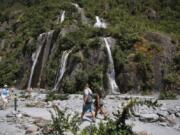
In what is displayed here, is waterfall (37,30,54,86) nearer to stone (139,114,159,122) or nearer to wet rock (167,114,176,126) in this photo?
stone (139,114,159,122)

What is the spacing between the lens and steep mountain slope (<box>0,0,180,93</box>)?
42.6 metres

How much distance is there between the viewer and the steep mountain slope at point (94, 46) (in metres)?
42.6

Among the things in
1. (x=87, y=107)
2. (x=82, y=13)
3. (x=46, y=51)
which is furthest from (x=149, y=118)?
(x=82, y=13)

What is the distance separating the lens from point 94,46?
149 ft

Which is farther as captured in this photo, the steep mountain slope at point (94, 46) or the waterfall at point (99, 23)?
the waterfall at point (99, 23)

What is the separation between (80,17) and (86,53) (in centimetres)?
1516

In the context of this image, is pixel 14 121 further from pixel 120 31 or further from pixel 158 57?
pixel 120 31

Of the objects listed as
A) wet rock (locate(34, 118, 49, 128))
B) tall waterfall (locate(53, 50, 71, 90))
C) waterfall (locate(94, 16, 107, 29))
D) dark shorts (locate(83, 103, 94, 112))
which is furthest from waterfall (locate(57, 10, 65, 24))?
dark shorts (locate(83, 103, 94, 112))

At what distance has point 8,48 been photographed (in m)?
65.1

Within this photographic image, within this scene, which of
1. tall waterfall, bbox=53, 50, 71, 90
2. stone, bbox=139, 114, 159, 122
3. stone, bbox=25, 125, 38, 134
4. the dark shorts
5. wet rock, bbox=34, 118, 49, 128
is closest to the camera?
stone, bbox=25, 125, 38, 134

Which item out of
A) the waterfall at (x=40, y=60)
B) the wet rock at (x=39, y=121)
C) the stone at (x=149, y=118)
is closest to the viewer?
the wet rock at (x=39, y=121)

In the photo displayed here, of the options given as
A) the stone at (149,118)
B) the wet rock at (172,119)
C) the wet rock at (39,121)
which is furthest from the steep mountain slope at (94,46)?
the wet rock at (172,119)

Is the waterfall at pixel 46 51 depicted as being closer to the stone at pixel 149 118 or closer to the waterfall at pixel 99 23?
the waterfall at pixel 99 23

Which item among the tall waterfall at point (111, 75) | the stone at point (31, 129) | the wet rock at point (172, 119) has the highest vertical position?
the tall waterfall at point (111, 75)
